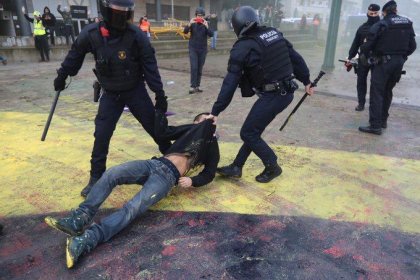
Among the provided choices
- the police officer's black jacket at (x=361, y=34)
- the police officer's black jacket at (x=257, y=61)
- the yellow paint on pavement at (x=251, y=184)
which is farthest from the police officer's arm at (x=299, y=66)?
the police officer's black jacket at (x=361, y=34)

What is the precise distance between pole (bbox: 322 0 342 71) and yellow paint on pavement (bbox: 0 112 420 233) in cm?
813

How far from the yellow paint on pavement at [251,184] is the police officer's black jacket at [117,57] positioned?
3.64 feet

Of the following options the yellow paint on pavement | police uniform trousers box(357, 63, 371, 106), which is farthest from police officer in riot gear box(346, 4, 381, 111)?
the yellow paint on pavement

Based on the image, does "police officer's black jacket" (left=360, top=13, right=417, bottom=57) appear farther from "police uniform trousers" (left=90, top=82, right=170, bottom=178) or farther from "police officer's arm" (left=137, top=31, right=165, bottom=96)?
"police uniform trousers" (left=90, top=82, right=170, bottom=178)

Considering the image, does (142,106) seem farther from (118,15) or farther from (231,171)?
(231,171)

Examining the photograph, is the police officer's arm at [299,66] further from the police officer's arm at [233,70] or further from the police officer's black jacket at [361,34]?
the police officer's black jacket at [361,34]

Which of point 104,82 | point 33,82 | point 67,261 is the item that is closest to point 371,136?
point 104,82

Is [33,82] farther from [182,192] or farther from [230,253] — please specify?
[230,253]

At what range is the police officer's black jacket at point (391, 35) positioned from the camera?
5176 mm

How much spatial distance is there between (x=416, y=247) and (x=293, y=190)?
1.23m

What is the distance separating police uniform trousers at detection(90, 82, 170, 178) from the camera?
11.3ft

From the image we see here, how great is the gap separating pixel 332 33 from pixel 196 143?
1022 centimetres

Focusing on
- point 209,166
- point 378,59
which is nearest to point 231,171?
point 209,166

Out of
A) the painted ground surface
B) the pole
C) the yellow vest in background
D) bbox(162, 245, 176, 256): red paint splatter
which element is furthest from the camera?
the yellow vest in background
